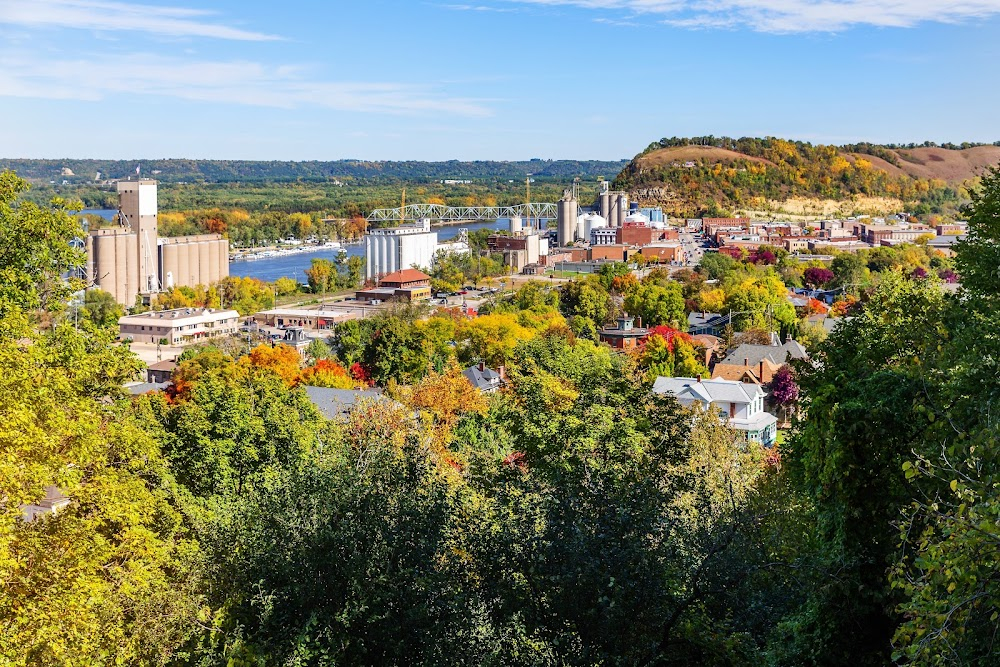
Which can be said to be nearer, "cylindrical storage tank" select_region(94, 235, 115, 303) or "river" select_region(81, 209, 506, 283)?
"cylindrical storage tank" select_region(94, 235, 115, 303)

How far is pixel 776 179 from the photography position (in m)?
123

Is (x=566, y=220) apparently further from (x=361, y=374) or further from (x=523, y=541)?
(x=523, y=541)

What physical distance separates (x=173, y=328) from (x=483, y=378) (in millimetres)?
20234

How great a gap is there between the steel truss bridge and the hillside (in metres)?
10.3

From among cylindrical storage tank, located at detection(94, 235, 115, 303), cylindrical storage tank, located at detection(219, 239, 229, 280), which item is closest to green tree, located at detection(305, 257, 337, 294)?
cylindrical storage tank, located at detection(219, 239, 229, 280)

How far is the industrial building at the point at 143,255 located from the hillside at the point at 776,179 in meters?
56.3

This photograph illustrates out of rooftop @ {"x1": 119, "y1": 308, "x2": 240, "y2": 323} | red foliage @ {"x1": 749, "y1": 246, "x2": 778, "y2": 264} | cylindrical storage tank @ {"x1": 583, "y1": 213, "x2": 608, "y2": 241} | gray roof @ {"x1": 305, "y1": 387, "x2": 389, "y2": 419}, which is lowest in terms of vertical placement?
gray roof @ {"x1": 305, "y1": 387, "x2": 389, "y2": 419}

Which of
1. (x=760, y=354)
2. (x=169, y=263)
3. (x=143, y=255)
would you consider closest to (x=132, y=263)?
(x=143, y=255)

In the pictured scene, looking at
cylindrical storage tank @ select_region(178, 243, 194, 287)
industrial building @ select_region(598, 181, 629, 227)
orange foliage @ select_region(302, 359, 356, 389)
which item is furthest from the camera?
industrial building @ select_region(598, 181, 629, 227)

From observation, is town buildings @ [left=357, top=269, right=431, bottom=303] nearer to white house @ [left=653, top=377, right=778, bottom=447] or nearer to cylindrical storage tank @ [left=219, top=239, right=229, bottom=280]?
cylindrical storage tank @ [left=219, top=239, right=229, bottom=280]

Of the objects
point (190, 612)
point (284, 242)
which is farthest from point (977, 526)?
point (284, 242)

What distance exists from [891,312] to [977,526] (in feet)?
29.4

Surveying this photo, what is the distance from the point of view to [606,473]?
8.16 metres

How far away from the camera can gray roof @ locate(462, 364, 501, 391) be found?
92.9ft
